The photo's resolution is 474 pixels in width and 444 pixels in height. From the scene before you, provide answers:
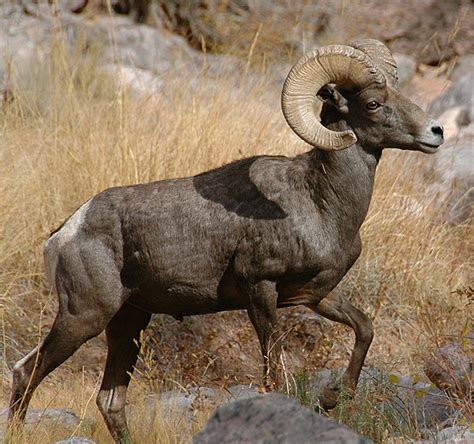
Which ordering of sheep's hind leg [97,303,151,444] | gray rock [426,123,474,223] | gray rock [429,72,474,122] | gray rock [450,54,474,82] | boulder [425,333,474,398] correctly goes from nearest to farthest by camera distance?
boulder [425,333,474,398], sheep's hind leg [97,303,151,444], gray rock [426,123,474,223], gray rock [429,72,474,122], gray rock [450,54,474,82]

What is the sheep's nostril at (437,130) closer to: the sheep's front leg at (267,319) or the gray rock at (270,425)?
the sheep's front leg at (267,319)

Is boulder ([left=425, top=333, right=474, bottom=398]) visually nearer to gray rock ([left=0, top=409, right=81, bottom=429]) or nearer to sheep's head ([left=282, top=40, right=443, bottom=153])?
sheep's head ([left=282, top=40, right=443, bottom=153])

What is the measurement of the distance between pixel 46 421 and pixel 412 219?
4359 millimetres

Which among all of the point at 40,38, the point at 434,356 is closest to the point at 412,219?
the point at 434,356

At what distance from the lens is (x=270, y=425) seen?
3.75 metres

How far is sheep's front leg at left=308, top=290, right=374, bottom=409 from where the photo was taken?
625 centimetres

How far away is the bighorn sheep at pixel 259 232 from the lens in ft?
20.0

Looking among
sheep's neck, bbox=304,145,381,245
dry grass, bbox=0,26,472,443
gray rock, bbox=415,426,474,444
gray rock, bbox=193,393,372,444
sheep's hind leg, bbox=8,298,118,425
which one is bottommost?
dry grass, bbox=0,26,472,443

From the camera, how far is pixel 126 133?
9383 mm

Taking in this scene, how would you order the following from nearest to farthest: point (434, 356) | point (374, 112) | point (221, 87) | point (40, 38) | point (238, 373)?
point (374, 112) → point (434, 356) → point (238, 373) → point (221, 87) → point (40, 38)

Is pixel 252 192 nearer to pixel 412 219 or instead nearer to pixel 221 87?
pixel 412 219

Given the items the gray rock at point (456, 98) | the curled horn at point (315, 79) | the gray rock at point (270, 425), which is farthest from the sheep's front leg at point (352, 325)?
the gray rock at point (456, 98)

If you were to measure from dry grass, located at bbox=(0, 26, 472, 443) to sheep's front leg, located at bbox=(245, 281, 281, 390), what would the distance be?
170 centimetres

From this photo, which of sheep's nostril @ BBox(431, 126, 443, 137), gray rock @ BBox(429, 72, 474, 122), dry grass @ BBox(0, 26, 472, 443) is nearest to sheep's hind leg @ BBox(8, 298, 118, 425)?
dry grass @ BBox(0, 26, 472, 443)
